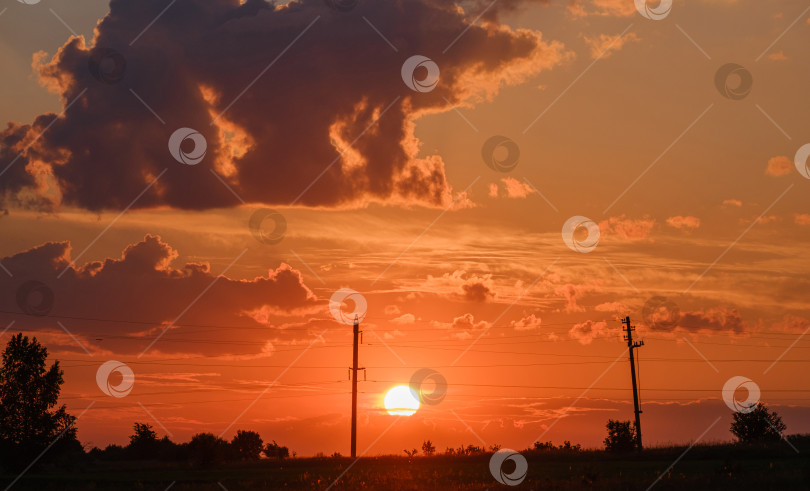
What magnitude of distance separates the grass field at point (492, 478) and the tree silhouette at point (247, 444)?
43.2 m

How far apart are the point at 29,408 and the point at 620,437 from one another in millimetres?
64625

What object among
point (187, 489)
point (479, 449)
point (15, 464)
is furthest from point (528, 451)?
point (15, 464)

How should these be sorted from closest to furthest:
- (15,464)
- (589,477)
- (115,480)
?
1. (589,477)
2. (115,480)
3. (15,464)

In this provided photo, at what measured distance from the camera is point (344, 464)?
59875 millimetres

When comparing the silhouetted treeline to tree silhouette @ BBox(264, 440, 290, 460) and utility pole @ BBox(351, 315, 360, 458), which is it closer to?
tree silhouette @ BBox(264, 440, 290, 460)

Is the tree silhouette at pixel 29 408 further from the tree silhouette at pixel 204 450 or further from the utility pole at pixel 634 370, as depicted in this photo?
the utility pole at pixel 634 370

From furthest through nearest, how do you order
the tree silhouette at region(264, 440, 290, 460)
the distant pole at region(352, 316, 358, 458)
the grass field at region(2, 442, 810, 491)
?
the tree silhouette at region(264, 440, 290, 460) → the distant pole at region(352, 316, 358, 458) → the grass field at region(2, 442, 810, 491)

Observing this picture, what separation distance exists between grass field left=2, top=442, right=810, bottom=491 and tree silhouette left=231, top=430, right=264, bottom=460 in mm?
43184

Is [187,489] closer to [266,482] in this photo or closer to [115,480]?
[266,482]

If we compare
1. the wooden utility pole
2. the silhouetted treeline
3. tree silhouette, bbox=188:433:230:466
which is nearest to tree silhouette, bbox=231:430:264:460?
the silhouetted treeline

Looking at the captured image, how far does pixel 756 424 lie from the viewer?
10150 cm

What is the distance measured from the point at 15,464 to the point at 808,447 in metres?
73.9

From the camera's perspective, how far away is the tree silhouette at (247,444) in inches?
4443

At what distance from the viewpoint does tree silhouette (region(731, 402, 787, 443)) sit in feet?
330
